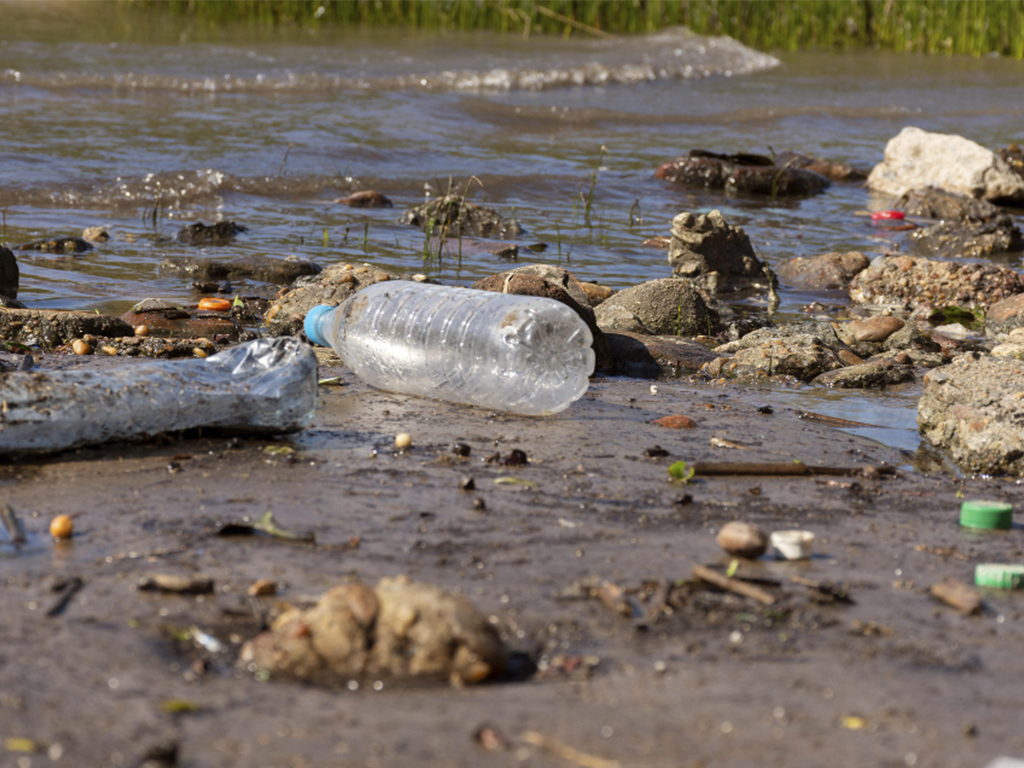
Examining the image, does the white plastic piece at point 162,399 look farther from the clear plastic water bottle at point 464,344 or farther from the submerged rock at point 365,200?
the submerged rock at point 365,200

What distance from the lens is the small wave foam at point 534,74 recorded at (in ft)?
51.5

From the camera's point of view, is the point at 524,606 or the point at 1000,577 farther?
the point at 1000,577

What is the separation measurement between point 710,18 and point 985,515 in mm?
22212

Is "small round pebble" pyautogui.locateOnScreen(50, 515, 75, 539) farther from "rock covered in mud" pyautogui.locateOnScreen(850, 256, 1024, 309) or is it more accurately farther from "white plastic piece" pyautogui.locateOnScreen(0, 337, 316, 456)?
"rock covered in mud" pyautogui.locateOnScreen(850, 256, 1024, 309)

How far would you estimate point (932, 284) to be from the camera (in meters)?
6.96

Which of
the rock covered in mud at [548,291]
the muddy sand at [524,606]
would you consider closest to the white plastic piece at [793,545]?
the muddy sand at [524,606]

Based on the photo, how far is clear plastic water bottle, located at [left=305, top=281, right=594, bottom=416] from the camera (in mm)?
4121

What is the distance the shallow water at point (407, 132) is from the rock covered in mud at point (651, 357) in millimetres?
820

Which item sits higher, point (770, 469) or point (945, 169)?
point (945, 169)

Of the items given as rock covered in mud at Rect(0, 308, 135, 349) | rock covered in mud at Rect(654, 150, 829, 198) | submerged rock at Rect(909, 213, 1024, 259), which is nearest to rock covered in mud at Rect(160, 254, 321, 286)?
rock covered in mud at Rect(0, 308, 135, 349)

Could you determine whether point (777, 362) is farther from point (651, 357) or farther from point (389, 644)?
point (389, 644)

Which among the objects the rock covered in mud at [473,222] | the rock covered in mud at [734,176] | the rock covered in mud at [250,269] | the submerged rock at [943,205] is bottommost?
the rock covered in mud at [250,269]

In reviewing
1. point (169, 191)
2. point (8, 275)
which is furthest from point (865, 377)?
point (169, 191)

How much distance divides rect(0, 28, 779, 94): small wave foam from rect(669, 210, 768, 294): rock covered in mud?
10697mm
